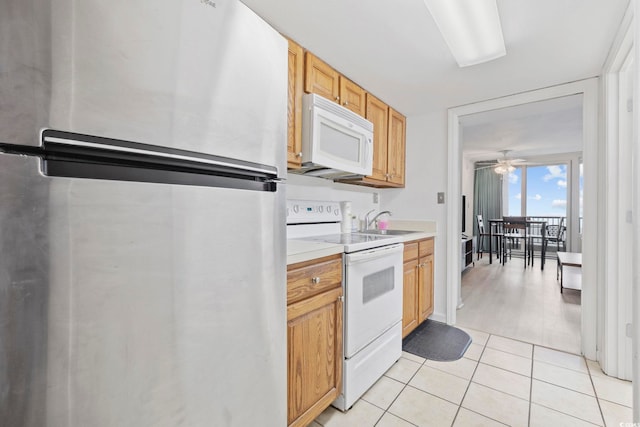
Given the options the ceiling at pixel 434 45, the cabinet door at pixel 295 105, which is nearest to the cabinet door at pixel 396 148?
the ceiling at pixel 434 45

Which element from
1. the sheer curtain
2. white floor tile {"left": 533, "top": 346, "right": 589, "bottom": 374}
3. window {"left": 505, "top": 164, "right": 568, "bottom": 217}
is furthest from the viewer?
the sheer curtain

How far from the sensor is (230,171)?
83 cm

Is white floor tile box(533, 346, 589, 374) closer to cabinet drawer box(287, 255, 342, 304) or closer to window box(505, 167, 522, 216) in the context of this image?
cabinet drawer box(287, 255, 342, 304)

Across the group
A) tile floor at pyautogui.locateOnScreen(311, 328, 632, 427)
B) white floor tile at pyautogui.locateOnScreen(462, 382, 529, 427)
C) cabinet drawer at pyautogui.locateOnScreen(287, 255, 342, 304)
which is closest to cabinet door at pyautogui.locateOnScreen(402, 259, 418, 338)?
tile floor at pyautogui.locateOnScreen(311, 328, 632, 427)

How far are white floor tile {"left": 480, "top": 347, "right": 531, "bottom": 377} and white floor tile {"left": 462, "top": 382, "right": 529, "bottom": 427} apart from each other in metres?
0.34

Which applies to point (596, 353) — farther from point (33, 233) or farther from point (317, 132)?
point (33, 233)

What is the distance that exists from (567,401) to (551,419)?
244mm

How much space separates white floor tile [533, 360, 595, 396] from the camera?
173 cm

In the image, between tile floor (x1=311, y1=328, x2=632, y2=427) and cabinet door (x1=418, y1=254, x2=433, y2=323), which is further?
cabinet door (x1=418, y1=254, x2=433, y2=323)

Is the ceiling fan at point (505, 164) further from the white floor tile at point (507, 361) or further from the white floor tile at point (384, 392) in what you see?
the white floor tile at point (384, 392)

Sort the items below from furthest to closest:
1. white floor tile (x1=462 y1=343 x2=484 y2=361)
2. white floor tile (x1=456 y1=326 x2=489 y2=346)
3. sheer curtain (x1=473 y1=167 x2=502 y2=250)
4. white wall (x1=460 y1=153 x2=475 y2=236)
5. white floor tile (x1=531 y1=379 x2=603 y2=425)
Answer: sheer curtain (x1=473 y1=167 x2=502 y2=250) → white wall (x1=460 y1=153 x2=475 y2=236) → white floor tile (x1=456 y1=326 x2=489 y2=346) → white floor tile (x1=462 y1=343 x2=484 y2=361) → white floor tile (x1=531 y1=379 x2=603 y2=425)

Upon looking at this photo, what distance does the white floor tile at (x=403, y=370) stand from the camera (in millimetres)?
1833

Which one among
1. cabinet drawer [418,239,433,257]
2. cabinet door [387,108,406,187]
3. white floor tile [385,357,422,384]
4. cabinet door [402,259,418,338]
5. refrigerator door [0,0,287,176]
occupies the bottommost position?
white floor tile [385,357,422,384]

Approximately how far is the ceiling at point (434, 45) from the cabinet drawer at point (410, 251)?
4.15ft
